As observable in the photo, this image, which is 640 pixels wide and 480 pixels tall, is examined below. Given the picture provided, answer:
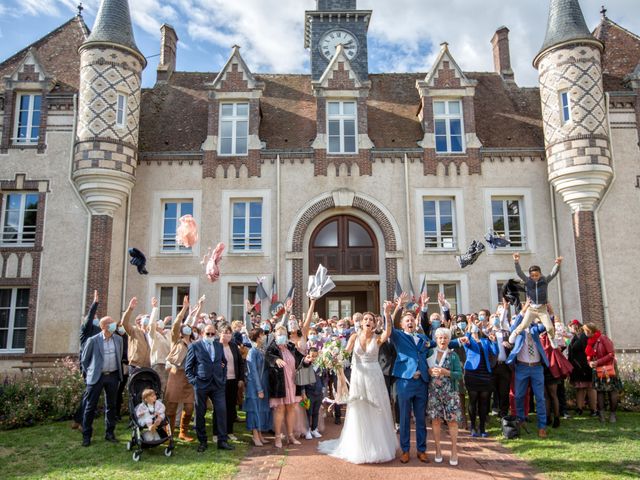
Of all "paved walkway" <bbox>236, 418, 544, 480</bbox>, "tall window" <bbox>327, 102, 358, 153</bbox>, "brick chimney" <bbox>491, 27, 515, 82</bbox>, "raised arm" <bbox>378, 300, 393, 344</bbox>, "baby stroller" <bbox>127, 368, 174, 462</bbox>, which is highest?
"brick chimney" <bbox>491, 27, 515, 82</bbox>

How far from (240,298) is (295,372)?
29.4 feet

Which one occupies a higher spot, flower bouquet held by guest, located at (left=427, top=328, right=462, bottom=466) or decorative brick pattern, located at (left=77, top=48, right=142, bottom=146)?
decorative brick pattern, located at (left=77, top=48, right=142, bottom=146)

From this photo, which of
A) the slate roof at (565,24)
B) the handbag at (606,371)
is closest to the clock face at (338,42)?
the slate roof at (565,24)

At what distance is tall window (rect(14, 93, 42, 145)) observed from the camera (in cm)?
1772

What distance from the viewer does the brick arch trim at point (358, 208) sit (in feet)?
57.4

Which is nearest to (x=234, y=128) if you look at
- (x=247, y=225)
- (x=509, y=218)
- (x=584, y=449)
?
(x=247, y=225)

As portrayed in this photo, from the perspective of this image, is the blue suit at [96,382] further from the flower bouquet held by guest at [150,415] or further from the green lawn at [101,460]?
the flower bouquet held by guest at [150,415]

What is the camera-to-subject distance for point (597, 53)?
17391 mm

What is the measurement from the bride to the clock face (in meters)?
16.1

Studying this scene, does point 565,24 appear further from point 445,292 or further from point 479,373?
point 479,373

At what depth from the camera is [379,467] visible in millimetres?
7227

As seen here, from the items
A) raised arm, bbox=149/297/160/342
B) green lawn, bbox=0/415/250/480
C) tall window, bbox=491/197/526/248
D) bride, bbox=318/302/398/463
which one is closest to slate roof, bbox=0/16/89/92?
raised arm, bbox=149/297/160/342

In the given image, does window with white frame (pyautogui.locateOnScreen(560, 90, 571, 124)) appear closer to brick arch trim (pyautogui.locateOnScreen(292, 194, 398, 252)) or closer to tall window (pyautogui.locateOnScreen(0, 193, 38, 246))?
brick arch trim (pyautogui.locateOnScreen(292, 194, 398, 252))

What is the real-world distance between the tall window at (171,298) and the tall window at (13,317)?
3977 millimetres
